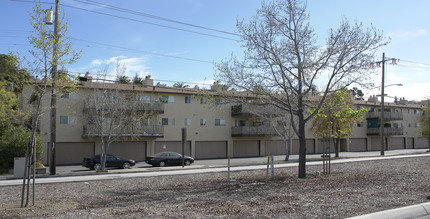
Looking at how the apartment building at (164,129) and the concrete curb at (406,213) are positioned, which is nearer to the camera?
the concrete curb at (406,213)

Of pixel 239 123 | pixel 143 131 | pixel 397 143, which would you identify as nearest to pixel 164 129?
pixel 143 131

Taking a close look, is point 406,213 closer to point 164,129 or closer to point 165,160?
point 165,160

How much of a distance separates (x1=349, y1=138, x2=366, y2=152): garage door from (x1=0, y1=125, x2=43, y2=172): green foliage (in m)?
45.6

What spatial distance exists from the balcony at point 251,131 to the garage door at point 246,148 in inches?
74.8

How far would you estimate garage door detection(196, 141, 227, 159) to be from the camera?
40.8 meters

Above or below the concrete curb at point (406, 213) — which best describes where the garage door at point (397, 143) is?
below

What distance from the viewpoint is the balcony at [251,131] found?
4247 cm

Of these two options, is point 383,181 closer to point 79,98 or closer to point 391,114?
point 79,98

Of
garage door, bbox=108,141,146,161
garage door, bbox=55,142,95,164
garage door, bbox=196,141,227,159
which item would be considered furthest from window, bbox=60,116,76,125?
garage door, bbox=196,141,227,159

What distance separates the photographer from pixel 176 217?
7.37 m

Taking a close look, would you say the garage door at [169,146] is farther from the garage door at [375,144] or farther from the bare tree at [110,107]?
the garage door at [375,144]

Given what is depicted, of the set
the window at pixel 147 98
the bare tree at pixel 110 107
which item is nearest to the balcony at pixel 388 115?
the window at pixel 147 98

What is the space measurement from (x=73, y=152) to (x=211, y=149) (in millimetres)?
15549

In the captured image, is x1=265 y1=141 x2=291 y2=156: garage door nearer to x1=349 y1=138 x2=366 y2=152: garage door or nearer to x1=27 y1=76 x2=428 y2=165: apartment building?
x1=27 y1=76 x2=428 y2=165: apartment building
